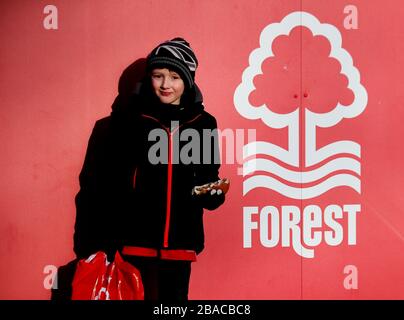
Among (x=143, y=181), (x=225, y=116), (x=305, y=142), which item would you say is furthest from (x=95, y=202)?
(x=305, y=142)

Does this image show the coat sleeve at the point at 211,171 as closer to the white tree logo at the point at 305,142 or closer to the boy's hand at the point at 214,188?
the boy's hand at the point at 214,188

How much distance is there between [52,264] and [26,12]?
3.55 ft

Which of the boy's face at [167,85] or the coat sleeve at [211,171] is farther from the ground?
the boy's face at [167,85]

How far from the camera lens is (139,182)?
7.00 feet

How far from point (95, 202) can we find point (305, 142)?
95cm

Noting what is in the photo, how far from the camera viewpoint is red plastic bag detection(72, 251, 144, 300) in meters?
2.02

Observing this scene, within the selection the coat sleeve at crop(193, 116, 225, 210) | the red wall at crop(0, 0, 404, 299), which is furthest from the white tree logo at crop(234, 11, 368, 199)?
the coat sleeve at crop(193, 116, 225, 210)

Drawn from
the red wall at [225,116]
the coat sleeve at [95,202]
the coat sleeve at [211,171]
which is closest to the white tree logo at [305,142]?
the red wall at [225,116]

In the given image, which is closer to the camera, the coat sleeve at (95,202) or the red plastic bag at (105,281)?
the red plastic bag at (105,281)

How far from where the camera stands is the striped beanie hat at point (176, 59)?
205 centimetres

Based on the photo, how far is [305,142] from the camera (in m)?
2.31

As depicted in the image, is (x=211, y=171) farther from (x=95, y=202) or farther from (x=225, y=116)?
(x=95, y=202)

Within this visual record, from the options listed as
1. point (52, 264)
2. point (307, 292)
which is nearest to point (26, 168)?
→ point (52, 264)
